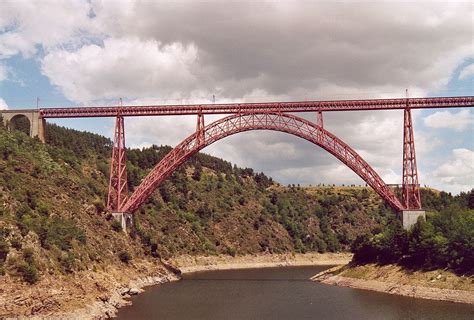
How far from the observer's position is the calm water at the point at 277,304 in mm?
41688

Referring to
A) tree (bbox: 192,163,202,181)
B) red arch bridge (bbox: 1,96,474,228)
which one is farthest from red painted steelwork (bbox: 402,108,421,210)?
tree (bbox: 192,163,202,181)

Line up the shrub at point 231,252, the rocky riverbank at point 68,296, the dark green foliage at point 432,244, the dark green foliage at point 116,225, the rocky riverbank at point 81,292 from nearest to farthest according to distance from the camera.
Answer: the rocky riverbank at point 68,296 → the rocky riverbank at point 81,292 → the dark green foliage at point 432,244 → the dark green foliage at point 116,225 → the shrub at point 231,252

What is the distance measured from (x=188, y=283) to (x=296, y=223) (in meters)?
68.8

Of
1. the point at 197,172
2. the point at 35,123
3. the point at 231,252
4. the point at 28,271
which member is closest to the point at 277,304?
the point at 28,271

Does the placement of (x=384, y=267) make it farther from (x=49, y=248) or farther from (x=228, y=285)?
(x=49, y=248)

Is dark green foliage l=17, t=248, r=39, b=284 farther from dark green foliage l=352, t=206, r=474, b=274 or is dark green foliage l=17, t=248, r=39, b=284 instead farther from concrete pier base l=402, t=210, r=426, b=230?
concrete pier base l=402, t=210, r=426, b=230

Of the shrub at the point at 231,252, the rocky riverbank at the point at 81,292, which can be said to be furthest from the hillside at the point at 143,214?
the rocky riverbank at the point at 81,292

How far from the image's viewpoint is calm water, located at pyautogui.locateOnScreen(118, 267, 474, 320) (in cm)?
4169

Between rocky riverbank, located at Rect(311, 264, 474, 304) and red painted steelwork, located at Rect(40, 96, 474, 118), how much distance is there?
783 inches

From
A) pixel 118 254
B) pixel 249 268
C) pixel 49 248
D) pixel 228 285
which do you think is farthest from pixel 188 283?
pixel 249 268

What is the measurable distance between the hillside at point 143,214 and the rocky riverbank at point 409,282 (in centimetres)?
1531

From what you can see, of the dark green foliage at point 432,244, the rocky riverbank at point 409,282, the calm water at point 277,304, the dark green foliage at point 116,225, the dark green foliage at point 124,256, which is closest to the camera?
the calm water at point 277,304

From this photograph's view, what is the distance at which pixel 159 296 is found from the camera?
52.7 meters

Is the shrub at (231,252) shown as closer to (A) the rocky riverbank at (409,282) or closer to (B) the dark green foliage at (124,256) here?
(A) the rocky riverbank at (409,282)
